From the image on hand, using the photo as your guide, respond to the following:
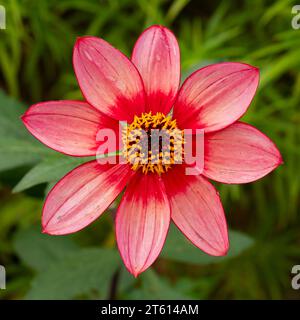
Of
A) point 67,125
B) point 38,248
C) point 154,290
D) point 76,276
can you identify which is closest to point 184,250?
point 154,290

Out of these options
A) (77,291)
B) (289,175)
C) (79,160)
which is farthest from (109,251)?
(289,175)

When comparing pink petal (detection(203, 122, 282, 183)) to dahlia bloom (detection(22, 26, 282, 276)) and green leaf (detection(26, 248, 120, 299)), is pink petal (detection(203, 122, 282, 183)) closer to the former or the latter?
dahlia bloom (detection(22, 26, 282, 276))

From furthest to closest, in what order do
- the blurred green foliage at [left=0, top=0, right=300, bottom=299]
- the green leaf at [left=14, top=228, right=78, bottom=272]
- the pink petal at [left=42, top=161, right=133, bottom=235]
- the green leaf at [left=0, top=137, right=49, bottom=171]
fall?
the blurred green foliage at [left=0, top=0, right=300, bottom=299], the green leaf at [left=14, top=228, right=78, bottom=272], the green leaf at [left=0, top=137, right=49, bottom=171], the pink petal at [left=42, top=161, right=133, bottom=235]

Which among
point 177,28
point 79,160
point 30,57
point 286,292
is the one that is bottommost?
point 286,292

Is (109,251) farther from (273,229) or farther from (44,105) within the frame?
(273,229)

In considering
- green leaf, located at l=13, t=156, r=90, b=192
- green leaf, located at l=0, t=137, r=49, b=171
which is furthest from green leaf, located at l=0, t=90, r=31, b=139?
green leaf, located at l=13, t=156, r=90, b=192

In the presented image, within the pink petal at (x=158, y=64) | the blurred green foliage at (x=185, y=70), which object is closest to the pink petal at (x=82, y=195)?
the pink petal at (x=158, y=64)
